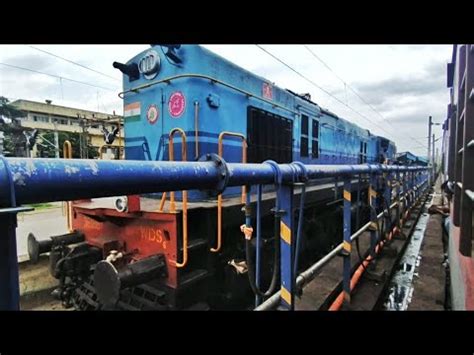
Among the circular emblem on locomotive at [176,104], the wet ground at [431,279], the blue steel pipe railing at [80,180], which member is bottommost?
the wet ground at [431,279]

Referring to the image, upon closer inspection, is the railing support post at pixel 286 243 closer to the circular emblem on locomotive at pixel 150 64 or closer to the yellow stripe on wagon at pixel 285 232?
the yellow stripe on wagon at pixel 285 232

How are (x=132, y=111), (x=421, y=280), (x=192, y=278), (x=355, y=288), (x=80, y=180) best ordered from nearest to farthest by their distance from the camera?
(x=80, y=180), (x=192, y=278), (x=355, y=288), (x=421, y=280), (x=132, y=111)

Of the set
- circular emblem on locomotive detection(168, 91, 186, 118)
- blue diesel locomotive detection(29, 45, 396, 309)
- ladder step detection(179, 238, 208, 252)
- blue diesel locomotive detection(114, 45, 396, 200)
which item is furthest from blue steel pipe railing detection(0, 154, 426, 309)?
circular emblem on locomotive detection(168, 91, 186, 118)

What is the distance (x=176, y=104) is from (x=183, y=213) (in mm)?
1552

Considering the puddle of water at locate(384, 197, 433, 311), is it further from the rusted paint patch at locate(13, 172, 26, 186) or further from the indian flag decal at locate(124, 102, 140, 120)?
the indian flag decal at locate(124, 102, 140, 120)

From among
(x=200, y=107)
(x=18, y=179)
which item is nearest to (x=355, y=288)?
(x=200, y=107)

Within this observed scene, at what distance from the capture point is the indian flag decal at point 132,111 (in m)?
3.88

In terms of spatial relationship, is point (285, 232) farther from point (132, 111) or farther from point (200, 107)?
point (132, 111)

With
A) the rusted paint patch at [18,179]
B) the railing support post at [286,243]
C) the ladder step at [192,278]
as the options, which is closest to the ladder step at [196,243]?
the ladder step at [192,278]

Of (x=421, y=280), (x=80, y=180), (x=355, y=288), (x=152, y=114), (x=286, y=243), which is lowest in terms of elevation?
(x=421, y=280)

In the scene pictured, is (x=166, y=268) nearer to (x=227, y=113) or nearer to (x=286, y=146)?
(x=227, y=113)

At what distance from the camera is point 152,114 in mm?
3684

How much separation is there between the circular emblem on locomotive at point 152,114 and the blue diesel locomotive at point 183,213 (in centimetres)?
2

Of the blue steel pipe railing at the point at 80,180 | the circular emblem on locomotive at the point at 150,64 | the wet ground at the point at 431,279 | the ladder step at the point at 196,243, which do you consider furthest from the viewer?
the circular emblem on locomotive at the point at 150,64
